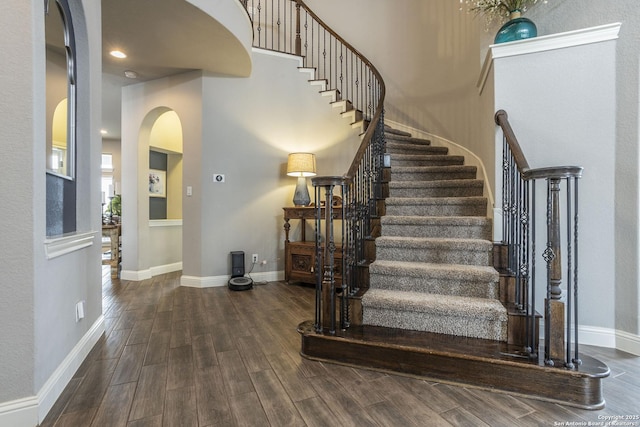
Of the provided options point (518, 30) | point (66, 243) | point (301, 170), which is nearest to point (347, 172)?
point (301, 170)

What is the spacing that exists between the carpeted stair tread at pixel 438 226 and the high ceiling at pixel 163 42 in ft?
7.84

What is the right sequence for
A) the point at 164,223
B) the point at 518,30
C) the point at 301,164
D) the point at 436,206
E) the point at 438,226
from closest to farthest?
the point at 518,30 < the point at 438,226 < the point at 436,206 < the point at 301,164 < the point at 164,223

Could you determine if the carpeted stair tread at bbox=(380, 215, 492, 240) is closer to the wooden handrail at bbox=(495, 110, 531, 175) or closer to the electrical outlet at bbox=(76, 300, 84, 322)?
the wooden handrail at bbox=(495, 110, 531, 175)

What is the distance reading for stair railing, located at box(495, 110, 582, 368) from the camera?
162 centimetres

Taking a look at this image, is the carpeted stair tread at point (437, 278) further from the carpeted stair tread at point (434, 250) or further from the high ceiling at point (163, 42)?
the high ceiling at point (163, 42)

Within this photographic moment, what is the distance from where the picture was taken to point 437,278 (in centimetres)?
229

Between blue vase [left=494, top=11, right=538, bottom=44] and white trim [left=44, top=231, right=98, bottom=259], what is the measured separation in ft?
10.6

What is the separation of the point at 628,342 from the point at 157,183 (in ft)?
18.2

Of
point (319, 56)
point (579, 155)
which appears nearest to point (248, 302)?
point (579, 155)

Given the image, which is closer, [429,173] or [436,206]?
[436,206]

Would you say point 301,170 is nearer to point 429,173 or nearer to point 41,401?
point 429,173

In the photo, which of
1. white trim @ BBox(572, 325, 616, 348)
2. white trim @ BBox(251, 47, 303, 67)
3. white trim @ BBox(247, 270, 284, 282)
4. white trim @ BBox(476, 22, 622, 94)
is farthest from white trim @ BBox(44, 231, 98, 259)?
white trim @ BBox(572, 325, 616, 348)

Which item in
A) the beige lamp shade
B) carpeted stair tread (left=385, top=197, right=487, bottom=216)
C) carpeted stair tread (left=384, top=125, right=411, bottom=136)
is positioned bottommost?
carpeted stair tread (left=385, top=197, right=487, bottom=216)

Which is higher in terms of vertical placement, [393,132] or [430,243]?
[393,132]
